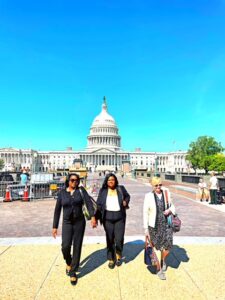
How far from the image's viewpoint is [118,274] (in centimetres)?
548

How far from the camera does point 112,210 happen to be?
5715 mm

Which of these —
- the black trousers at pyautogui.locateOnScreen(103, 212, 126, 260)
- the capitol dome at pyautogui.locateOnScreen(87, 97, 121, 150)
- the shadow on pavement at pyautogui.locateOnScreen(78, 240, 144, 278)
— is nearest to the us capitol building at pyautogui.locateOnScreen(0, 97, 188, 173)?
the capitol dome at pyautogui.locateOnScreen(87, 97, 121, 150)

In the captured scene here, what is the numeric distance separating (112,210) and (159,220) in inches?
40.3

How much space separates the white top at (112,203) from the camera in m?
5.73

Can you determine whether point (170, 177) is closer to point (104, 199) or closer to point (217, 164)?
point (104, 199)

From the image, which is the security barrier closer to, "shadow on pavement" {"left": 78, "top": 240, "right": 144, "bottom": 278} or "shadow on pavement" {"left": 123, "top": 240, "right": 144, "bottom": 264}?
"shadow on pavement" {"left": 123, "top": 240, "right": 144, "bottom": 264}

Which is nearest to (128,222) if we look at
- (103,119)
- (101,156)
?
(101,156)

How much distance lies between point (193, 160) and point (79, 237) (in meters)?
104

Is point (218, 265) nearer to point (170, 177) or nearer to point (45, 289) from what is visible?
point (45, 289)

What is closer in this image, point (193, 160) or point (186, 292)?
point (186, 292)

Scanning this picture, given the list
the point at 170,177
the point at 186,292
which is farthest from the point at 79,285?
the point at 170,177

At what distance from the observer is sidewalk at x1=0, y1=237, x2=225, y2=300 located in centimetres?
466

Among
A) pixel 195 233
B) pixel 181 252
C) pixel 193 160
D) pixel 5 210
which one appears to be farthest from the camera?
pixel 193 160

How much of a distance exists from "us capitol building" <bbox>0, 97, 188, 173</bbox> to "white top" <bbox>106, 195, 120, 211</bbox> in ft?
481
